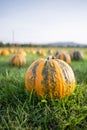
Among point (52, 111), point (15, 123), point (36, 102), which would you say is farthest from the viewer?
point (36, 102)

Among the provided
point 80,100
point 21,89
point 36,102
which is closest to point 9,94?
point 21,89

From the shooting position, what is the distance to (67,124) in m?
3.27

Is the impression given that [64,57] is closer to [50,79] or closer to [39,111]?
[50,79]

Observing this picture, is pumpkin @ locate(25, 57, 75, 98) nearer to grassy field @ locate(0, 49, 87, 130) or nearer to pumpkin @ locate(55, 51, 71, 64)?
grassy field @ locate(0, 49, 87, 130)

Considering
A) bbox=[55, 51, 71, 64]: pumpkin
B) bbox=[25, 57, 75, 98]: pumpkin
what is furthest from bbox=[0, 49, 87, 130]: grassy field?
bbox=[55, 51, 71, 64]: pumpkin

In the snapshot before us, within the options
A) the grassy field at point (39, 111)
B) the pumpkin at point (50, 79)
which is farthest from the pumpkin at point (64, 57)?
the pumpkin at point (50, 79)

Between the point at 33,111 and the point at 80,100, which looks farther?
the point at 80,100

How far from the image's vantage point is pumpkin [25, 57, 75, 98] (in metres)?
3.89

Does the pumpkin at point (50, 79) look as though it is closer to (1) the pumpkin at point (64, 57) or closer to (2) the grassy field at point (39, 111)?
(2) the grassy field at point (39, 111)

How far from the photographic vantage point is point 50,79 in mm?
3900

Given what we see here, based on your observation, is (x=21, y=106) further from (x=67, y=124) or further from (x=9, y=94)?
(x=67, y=124)

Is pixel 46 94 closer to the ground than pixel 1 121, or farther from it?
farther from it

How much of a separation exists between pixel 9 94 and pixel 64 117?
3.66ft

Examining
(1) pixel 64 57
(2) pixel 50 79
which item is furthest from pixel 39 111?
(1) pixel 64 57
